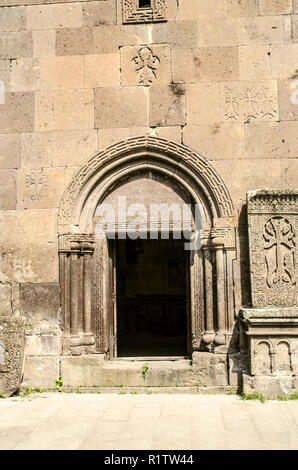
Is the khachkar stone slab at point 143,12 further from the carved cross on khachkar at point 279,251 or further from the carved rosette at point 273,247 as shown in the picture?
the carved cross on khachkar at point 279,251

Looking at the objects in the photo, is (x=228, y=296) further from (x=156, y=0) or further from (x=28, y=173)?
(x=156, y=0)

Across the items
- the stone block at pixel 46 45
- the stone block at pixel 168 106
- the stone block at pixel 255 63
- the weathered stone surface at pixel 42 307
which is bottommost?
the weathered stone surface at pixel 42 307

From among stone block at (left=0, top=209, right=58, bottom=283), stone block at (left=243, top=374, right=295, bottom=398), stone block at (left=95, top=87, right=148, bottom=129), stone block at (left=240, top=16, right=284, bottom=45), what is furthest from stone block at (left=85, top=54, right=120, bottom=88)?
stone block at (left=243, top=374, right=295, bottom=398)

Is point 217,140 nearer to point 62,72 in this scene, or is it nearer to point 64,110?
point 64,110

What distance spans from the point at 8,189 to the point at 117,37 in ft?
7.67

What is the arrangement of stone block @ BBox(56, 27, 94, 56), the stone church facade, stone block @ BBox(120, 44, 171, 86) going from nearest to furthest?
the stone church facade → stone block @ BBox(120, 44, 171, 86) → stone block @ BBox(56, 27, 94, 56)

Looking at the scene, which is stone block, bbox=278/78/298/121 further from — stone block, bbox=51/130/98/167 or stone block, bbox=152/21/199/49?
stone block, bbox=51/130/98/167

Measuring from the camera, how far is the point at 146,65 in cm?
595

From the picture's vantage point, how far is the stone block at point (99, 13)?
6051 millimetres

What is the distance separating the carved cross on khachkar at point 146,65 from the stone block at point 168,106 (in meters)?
0.20

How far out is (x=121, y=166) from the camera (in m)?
5.95

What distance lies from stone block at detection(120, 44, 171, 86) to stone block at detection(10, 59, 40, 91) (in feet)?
3.63

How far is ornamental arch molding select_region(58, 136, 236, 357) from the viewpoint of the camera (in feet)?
18.6

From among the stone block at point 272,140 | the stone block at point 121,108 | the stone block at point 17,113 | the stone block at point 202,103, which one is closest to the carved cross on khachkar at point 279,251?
the stone block at point 272,140
